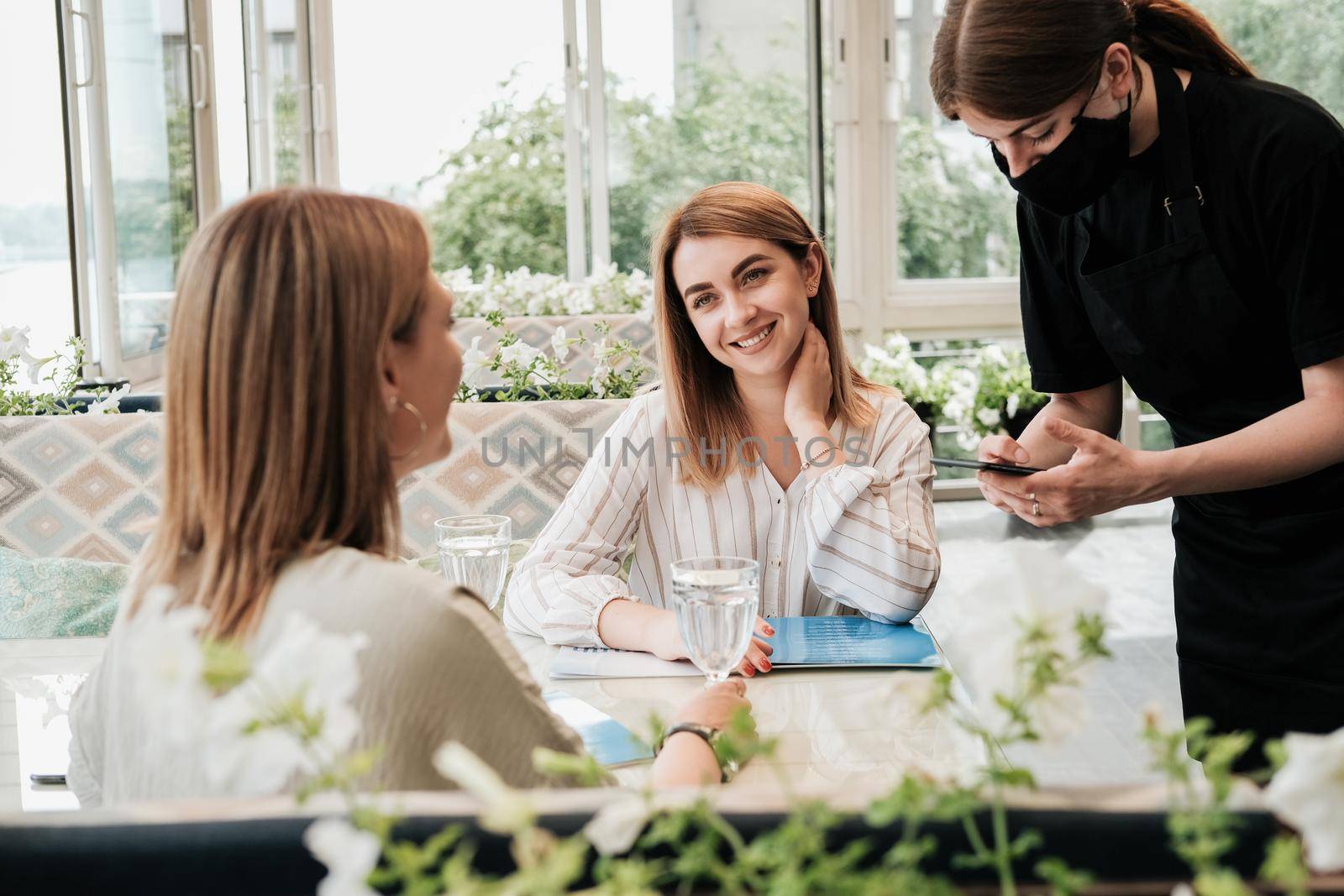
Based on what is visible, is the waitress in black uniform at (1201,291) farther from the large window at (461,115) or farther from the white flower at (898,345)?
the large window at (461,115)

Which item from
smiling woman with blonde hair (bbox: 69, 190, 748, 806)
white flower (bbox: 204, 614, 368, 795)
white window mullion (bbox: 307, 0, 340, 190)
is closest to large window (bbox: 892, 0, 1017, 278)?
white window mullion (bbox: 307, 0, 340, 190)

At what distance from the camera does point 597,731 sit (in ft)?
4.10

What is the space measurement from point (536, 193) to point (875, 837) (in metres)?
5.63

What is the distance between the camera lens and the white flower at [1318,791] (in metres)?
0.44

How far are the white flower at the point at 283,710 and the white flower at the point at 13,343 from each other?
2320mm

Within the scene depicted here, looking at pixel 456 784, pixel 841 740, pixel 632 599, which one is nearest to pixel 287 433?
pixel 456 784

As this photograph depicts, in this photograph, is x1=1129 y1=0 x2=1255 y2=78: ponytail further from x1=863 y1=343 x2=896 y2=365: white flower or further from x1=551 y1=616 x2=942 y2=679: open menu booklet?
x1=863 y1=343 x2=896 y2=365: white flower

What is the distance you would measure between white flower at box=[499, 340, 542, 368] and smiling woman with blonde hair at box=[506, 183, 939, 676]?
670 mm

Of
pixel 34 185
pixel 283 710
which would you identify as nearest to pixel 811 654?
pixel 283 710

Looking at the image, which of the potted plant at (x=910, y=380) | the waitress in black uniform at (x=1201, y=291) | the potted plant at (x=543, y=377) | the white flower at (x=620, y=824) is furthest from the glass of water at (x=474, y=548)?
the potted plant at (x=910, y=380)

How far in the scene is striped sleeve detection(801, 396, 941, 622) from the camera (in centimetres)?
165

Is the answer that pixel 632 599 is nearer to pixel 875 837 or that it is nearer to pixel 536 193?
pixel 875 837

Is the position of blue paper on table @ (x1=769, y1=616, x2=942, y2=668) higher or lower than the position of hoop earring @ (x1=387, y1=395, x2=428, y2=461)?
lower

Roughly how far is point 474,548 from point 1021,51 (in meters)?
0.82
